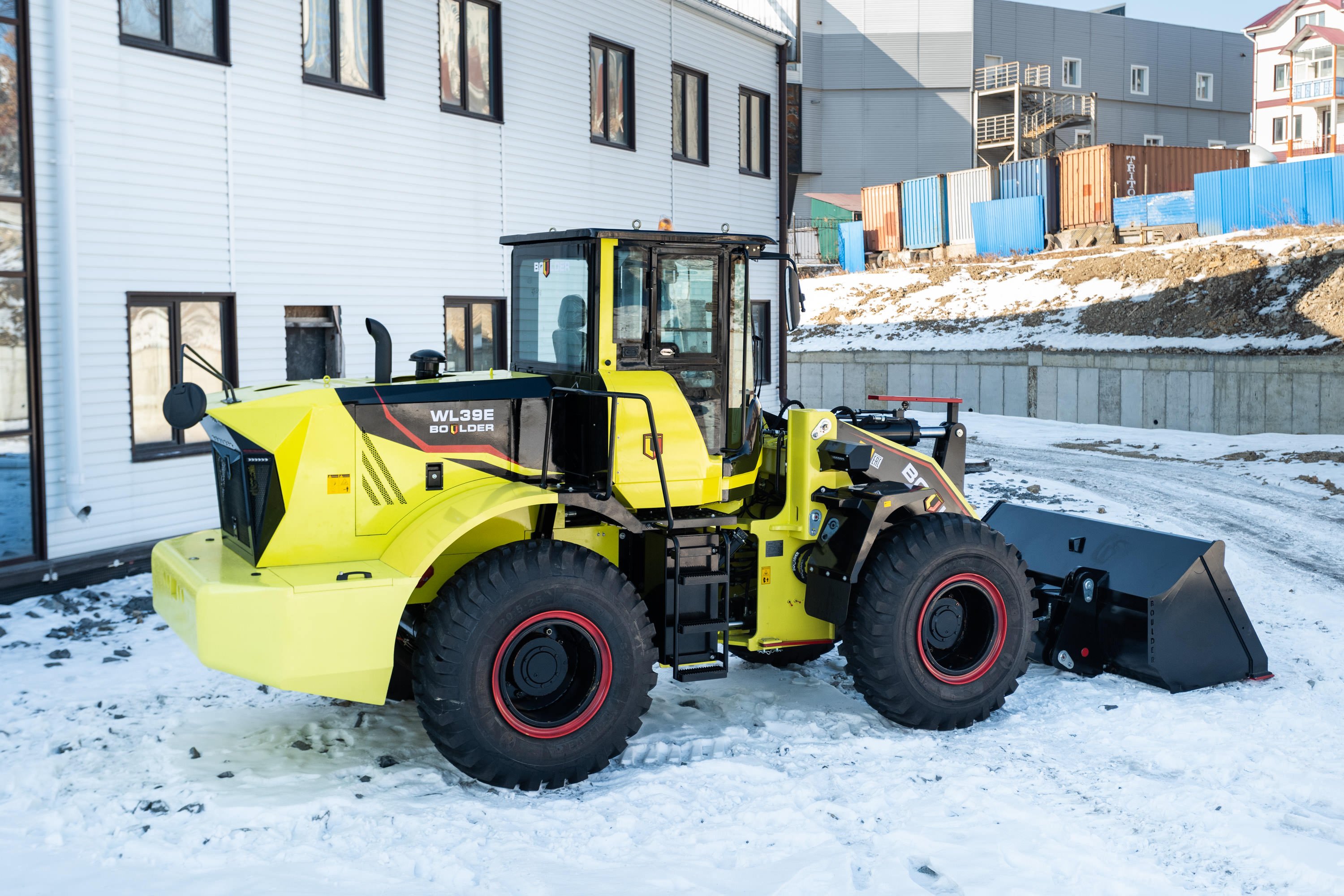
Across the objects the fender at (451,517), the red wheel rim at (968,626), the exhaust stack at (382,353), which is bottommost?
the red wheel rim at (968,626)

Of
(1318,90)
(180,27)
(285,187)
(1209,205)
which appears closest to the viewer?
(180,27)

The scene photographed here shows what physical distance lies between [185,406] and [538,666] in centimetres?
205

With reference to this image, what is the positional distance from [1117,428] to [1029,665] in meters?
17.2

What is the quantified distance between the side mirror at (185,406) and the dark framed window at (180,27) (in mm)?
5899

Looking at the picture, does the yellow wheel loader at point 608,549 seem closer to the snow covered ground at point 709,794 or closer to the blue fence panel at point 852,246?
the snow covered ground at point 709,794

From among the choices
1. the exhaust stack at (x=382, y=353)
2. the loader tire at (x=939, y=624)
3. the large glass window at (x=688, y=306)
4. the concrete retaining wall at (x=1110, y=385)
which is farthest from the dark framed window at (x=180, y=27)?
the concrete retaining wall at (x=1110, y=385)

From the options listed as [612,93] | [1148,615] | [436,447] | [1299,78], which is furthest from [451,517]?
[1299,78]

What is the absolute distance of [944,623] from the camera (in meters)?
6.72

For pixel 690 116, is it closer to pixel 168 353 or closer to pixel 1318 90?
pixel 168 353

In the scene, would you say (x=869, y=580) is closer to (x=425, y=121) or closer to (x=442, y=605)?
(x=442, y=605)

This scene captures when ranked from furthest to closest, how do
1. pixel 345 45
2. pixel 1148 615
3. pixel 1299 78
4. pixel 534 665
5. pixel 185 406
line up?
pixel 1299 78 → pixel 345 45 → pixel 1148 615 → pixel 534 665 → pixel 185 406

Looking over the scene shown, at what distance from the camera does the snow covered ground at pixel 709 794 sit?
4715 millimetres

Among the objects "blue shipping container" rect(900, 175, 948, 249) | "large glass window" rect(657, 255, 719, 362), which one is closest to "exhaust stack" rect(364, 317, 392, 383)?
"large glass window" rect(657, 255, 719, 362)

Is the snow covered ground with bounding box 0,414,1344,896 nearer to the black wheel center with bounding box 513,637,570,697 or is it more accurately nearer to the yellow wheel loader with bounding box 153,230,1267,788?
the yellow wheel loader with bounding box 153,230,1267,788
